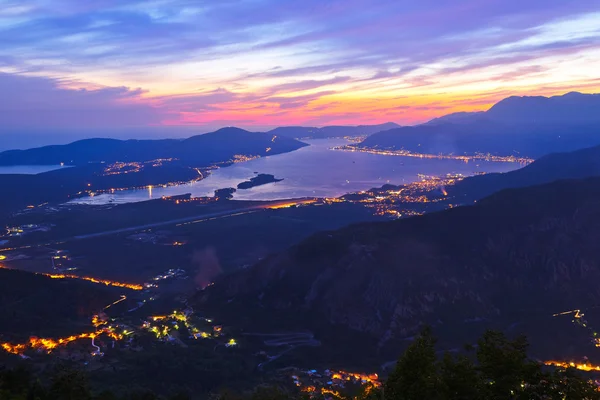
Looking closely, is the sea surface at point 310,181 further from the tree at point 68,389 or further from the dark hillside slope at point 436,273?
the tree at point 68,389

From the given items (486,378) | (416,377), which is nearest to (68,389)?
(416,377)

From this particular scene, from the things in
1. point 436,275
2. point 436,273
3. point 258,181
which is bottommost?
point 436,275

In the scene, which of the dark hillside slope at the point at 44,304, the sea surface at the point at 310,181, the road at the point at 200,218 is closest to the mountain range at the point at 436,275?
the dark hillside slope at the point at 44,304

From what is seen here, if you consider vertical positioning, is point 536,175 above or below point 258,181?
below

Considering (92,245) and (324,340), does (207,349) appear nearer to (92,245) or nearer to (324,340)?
(324,340)

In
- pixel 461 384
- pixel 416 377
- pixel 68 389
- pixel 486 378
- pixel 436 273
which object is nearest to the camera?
pixel 461 384

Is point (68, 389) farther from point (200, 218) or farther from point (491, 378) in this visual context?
point (200, 218)

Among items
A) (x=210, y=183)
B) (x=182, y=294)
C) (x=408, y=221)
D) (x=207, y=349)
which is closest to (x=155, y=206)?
(x=210, y=183)

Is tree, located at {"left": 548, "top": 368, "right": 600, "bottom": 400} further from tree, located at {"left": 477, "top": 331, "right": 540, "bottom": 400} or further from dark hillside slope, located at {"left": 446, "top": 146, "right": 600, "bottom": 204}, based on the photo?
dark hillside slope, located at {"left": 446, "top": 146, "right": 600, "bottom": 204}

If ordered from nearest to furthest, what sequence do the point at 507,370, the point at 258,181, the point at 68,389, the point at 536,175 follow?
the point at 507,370 → the point at 68,389 → the point at 536,175 → the point at 258,181
